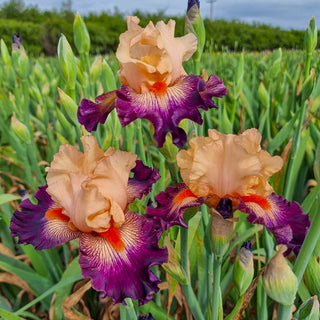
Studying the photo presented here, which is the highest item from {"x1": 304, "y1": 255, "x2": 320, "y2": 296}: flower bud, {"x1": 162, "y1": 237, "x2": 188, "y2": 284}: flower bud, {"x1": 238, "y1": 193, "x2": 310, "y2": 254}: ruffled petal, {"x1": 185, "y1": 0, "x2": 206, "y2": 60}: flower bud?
{"x1": 185, "y1": 0, "x2": 206, "y2": 60}: flower bud

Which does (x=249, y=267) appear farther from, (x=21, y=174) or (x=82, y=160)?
(x=21, y=174)

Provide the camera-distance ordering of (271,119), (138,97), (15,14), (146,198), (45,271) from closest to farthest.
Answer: (138,97) < (146,198) < (45,271) < (271,119) < (15,14)

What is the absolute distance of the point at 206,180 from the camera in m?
0.66

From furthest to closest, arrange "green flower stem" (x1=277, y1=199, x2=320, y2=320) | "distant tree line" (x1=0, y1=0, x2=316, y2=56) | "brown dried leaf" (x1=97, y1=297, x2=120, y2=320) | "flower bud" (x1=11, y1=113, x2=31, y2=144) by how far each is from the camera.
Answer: "distant tree line" (x1=0, y1=0, x2=316, y2=56) → "flower bud" (x1=11, y1=113, x2=31, y2=144) → "brown dried leaf" (x1=97, y1=297, x2=120, y2=320) → "green flower stem" (x1=277, y1=199, x2=320, y2=320)

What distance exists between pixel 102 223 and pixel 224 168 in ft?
0.80

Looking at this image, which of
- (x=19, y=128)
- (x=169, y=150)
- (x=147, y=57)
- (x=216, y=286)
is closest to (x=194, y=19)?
(x=147, y=57)

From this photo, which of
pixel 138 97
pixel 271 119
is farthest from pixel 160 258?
pixel 271 119

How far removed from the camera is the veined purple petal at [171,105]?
65 cm

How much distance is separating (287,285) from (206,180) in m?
0.22

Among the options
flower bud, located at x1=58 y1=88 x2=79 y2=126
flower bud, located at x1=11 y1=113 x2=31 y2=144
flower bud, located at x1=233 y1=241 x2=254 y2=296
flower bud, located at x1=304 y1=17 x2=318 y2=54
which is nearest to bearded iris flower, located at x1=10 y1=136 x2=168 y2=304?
flower bud, located at x1=233 y1=241 x2=254 y2=296

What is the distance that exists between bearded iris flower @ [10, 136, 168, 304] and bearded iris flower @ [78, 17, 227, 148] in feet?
0.30

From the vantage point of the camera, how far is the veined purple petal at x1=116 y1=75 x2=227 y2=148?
25.5 inches

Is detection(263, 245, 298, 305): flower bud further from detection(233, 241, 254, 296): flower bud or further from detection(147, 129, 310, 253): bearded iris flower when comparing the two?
detection(233, 241, 254, 296): flower bud

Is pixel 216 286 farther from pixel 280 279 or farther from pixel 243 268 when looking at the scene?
pixel 280 279
